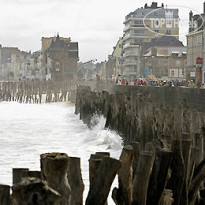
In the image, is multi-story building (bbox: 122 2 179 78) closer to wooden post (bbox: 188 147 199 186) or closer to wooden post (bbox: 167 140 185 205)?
wooden post (bbox: 188 147 199 186)

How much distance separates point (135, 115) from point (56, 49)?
91863mm

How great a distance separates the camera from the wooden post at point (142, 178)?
17.4ft

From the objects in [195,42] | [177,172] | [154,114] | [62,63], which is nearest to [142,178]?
[177,172]

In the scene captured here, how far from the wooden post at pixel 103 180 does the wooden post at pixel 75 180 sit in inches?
9.4

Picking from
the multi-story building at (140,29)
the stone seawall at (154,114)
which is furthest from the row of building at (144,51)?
the stone seawall at (154,114)

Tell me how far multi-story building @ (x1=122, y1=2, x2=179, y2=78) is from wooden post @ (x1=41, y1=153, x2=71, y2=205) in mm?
117029

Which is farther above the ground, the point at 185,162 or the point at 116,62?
the point at 116,62

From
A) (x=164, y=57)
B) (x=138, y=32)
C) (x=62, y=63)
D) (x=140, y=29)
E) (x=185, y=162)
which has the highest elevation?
(x=140, y=29)

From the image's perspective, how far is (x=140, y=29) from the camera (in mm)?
131375

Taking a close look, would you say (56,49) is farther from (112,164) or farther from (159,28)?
(112,164)

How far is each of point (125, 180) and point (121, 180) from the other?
1.8 inches

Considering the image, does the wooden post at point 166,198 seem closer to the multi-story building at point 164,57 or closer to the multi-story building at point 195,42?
the multi-story building at point 195,42

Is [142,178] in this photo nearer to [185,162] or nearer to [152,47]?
[185,162]

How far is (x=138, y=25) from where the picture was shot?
13038 centimetres
